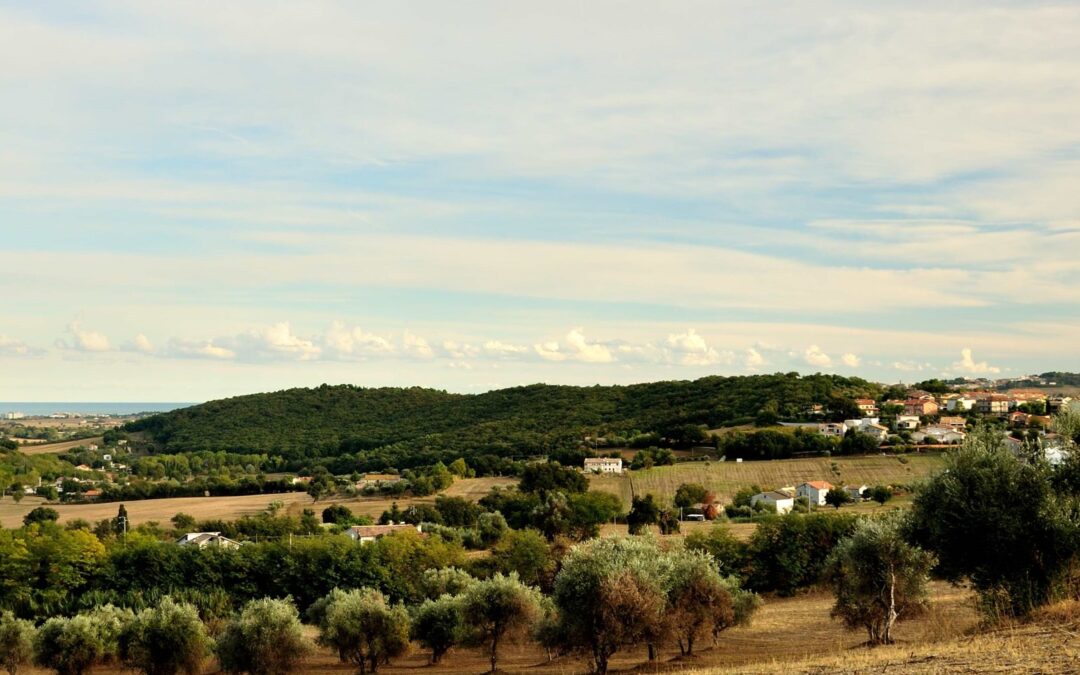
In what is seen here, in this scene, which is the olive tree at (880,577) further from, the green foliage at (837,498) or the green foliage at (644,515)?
the green foliage at (837,498)

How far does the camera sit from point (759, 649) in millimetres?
30578

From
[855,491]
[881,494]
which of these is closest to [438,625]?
[881,494]

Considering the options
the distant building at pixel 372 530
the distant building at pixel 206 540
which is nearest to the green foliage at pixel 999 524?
the distant building at pixel 372 530

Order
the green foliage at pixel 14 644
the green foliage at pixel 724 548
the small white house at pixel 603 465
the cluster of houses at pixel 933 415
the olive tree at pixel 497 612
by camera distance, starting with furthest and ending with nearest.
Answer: the cluster of houses at pixel 933 415 → the small white house at pixel 603 465 → the green foliage at pixel 724 548 → the green foliage at pixel 14 644 → the olive tree at pixel 497 612

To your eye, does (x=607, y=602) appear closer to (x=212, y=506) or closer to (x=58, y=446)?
(x=212, y=506)

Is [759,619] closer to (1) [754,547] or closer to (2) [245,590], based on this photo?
(1) [754,547]

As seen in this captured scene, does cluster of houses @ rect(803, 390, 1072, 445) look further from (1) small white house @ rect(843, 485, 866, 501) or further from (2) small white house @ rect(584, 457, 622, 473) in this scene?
(2) small white house @ rect(584, 457, 622, 473)

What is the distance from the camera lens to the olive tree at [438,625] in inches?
1457

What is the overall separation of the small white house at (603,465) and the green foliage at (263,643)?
189 ft

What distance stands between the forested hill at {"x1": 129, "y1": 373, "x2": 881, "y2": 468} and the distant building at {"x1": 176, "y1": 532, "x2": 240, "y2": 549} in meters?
51.3

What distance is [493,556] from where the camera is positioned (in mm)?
56000

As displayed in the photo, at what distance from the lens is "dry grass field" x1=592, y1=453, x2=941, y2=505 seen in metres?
78.1

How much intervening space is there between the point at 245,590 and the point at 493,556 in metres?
15.2

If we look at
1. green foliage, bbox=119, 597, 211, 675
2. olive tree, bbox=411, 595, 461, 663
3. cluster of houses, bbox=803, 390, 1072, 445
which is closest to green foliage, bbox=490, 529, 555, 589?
olive tree, bbox=411, 595, 461, 663
